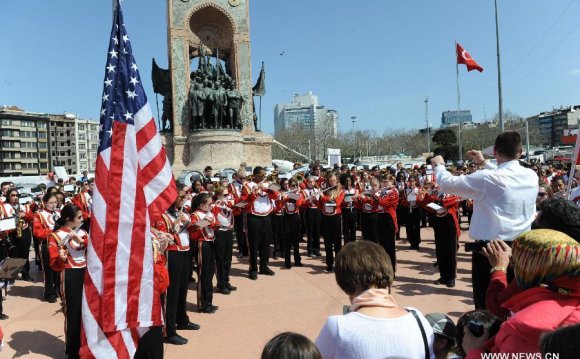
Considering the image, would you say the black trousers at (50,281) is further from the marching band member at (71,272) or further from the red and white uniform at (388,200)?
the red and white uniform at (388,200)

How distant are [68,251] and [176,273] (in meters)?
1.29

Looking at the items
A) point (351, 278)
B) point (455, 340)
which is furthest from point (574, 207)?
point (351, 278)

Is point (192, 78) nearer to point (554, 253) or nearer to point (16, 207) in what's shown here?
point (16, 207)

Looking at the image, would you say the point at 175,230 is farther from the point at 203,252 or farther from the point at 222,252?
the point at 222,252

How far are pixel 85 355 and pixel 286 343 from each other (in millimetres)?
2407

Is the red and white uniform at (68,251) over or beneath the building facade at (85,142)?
beneath

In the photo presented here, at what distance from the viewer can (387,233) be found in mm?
8445

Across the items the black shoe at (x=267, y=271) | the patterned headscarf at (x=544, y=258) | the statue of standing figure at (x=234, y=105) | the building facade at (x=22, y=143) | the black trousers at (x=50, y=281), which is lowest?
the black shoe at (x=267, y=271)

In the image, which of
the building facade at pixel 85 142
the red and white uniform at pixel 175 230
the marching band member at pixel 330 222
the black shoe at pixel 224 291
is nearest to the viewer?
the red and white uniform at pixel 175 230

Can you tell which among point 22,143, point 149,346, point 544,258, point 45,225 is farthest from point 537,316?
point 22,143

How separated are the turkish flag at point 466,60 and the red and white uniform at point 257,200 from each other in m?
14.1

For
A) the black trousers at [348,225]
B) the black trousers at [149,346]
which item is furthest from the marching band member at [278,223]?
the black trousers at [149,346]

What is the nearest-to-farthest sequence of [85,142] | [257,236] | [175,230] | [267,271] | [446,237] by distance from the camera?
1. [175,230]
2. [446,237]
3. [257,236]
4. [267,271]
5. [85,142]

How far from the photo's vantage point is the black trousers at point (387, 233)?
8.36 meters
